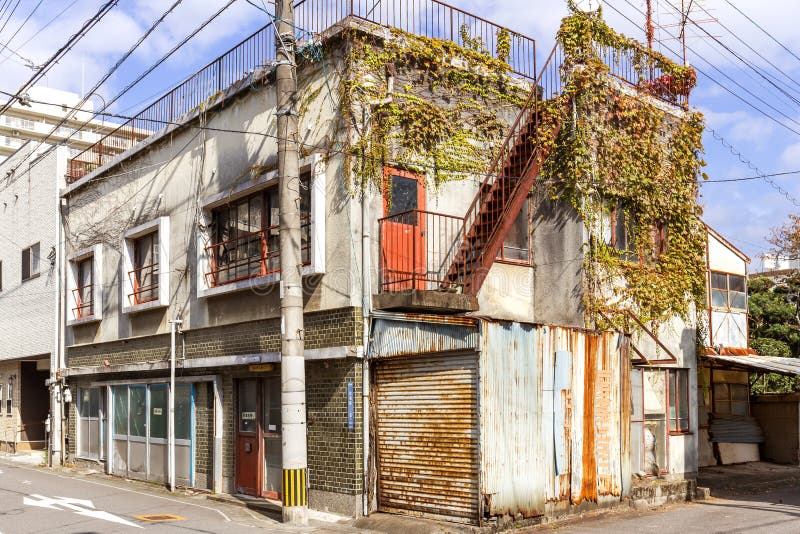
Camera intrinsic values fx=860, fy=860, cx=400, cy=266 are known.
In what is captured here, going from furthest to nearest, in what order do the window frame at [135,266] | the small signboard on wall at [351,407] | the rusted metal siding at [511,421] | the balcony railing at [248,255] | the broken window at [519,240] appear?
1. the window frame at [135,266]
2. the broken window at [519,240]
3. the balcony railing at [248,255]
4. the small signboard on wall at [351,407]
5. the rusted metal siding at [511,421]

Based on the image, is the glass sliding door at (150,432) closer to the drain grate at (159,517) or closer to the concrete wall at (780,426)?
the drain grate at (159,517)

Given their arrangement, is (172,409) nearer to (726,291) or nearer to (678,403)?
(678,403)

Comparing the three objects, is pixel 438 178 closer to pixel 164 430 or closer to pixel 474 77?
pixel 474 77

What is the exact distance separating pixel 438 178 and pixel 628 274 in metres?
4.56

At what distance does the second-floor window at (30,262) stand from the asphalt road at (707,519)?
19.0 m

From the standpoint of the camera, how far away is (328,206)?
14.9 metres

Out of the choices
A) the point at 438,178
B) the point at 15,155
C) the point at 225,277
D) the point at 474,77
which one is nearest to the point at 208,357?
the point at 225,277

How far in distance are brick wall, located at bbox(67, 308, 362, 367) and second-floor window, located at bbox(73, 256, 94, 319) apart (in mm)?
1010

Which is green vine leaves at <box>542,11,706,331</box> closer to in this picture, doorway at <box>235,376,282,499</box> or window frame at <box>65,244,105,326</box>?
doorway at <box>235,376,282,499</box>

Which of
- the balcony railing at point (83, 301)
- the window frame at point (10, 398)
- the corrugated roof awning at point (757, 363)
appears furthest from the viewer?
the window frame at point (10, 398)

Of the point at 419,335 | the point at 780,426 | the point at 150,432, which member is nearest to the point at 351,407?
the point at 419,335

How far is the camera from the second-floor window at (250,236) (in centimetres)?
1562

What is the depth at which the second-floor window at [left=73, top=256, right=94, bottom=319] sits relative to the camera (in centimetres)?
2353

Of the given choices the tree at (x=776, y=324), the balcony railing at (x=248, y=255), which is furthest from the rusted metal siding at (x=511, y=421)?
the tree at (x=776, y=324)
